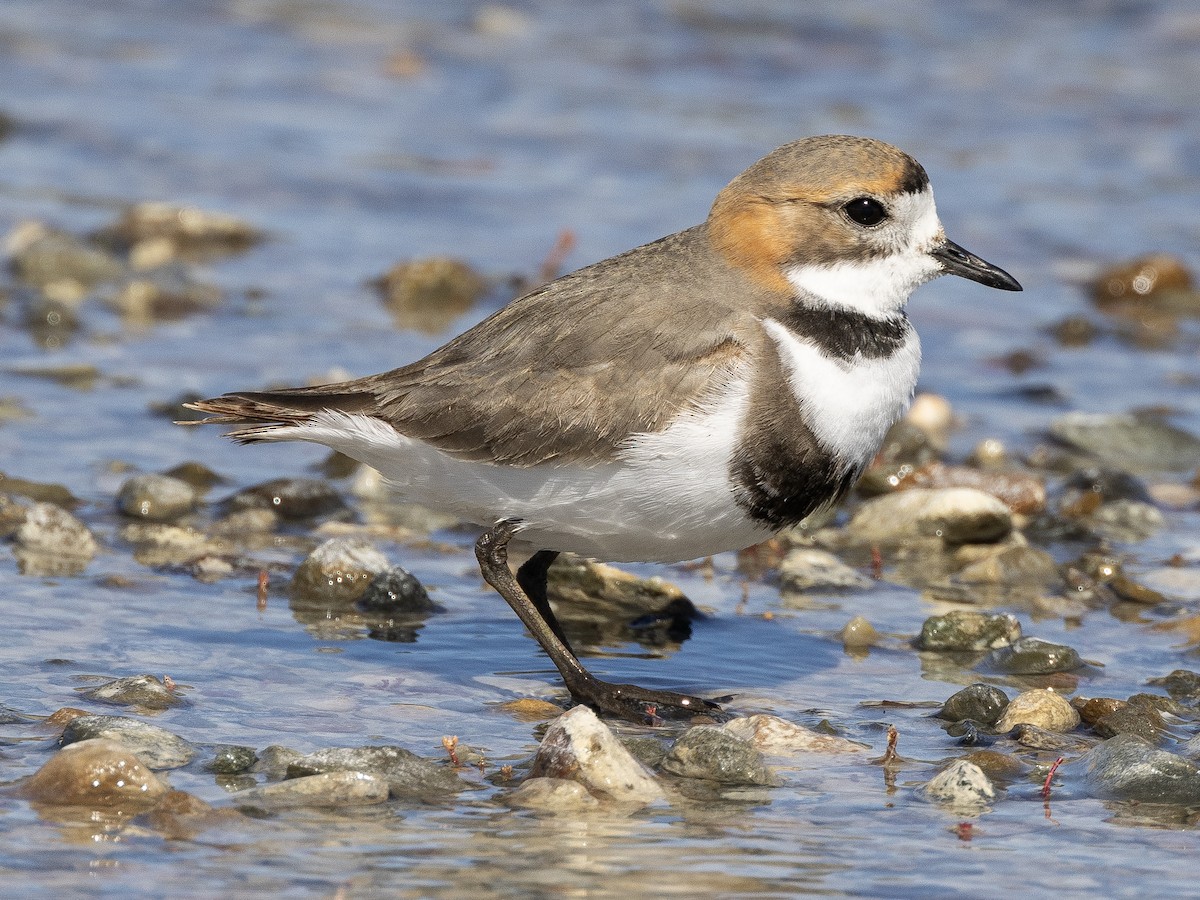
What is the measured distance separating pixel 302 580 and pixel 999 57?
11.7m

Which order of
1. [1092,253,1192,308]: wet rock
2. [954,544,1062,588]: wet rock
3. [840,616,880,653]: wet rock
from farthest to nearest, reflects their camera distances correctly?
[1092,253,1192,308]: wet rock, [954,544,1062,588]: wet rock, [840,616,880,653]: wet rock

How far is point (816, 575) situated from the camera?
6.87 meters

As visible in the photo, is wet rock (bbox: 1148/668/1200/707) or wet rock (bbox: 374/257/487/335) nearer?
wet rock (bbox: 1148/668/1200/707)

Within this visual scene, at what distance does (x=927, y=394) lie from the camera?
29.9ft

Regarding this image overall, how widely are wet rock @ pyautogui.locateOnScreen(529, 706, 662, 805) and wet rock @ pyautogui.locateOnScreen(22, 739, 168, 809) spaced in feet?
3.31

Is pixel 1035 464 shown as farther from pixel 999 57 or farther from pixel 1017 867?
pixel 999 57

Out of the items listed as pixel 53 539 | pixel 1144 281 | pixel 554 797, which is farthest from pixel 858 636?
pixel 1144 281

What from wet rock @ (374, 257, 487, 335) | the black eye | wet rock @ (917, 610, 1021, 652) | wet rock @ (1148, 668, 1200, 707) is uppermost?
wet rock @ (374, 257, 487, 335)

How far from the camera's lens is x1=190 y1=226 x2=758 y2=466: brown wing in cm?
540

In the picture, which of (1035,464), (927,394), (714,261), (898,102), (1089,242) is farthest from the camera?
(898,102)

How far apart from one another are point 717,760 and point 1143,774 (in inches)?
44.4

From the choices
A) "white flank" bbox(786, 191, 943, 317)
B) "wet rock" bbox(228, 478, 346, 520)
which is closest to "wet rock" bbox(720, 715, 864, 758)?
"white flank" bbox(786, 191, 943, 317)

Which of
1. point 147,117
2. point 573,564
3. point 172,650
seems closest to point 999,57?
point 147,117

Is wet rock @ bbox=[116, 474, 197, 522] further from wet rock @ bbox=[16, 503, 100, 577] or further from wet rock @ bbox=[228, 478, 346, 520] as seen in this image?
wet rock @ bbox=[16, 503, 100, 577]
